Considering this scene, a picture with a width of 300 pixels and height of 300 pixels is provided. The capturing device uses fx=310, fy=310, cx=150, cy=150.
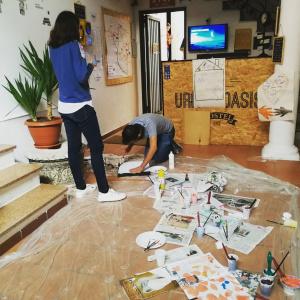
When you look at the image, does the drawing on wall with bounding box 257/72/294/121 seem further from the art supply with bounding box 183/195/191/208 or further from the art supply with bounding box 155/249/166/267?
the art supply with bounding box 155/249/166/267

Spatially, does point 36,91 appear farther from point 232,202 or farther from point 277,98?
point 277,98

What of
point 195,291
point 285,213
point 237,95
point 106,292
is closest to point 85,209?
point 106,292

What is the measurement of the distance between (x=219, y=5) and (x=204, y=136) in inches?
102

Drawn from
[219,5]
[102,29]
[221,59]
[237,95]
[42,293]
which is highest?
[219,5]

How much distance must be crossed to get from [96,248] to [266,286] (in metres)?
0.91

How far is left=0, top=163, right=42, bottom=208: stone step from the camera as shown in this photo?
7.00 feet

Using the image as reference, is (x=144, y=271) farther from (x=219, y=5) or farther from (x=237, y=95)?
(x=219, y=5)

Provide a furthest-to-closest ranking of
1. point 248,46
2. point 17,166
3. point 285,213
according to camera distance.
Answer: point 248,46 → point 17,166 → point 285,213

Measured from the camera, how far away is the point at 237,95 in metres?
3.71

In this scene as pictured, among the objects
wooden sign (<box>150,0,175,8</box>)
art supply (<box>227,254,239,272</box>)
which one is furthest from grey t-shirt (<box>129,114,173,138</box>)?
wooden sign (<box>150,0,175,8</box>)

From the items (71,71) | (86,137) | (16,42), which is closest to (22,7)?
(16,42)

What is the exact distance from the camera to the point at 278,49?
3.03 m

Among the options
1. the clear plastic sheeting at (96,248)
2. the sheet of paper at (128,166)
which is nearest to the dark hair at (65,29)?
the clear plastic sheeting at (96,248)

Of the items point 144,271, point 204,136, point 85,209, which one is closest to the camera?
point 144,271
